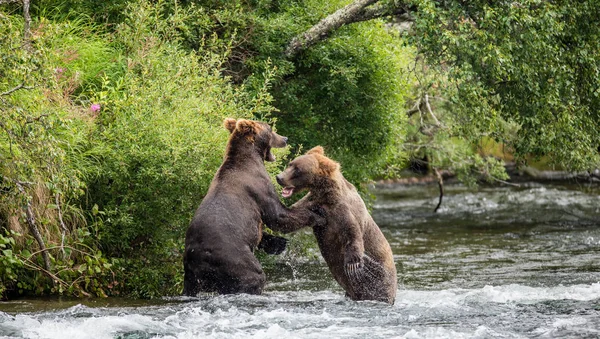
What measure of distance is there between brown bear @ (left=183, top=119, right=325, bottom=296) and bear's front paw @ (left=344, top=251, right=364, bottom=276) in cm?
44

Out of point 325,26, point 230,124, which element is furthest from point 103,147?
point 325,26

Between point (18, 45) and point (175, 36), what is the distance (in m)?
4.25

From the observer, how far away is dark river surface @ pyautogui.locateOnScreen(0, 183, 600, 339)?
734 centimetres

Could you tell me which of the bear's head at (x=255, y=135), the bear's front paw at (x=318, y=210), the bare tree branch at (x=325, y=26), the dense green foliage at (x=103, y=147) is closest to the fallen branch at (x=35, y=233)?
the dense green foliage at (x=103, y=147)

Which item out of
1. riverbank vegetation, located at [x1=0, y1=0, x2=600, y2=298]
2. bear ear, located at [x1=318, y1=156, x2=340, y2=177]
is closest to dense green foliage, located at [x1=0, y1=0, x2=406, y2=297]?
riverbank vegetation, located at [x1=0, y1=0, x2=600, y2=298]

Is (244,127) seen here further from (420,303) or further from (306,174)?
(420,303)

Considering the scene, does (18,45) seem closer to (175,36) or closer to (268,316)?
(268,316)

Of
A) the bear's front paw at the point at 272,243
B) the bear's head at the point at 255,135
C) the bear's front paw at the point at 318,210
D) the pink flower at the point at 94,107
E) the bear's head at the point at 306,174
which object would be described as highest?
the pink flower at the point at 94,107

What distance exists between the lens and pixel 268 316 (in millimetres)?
7840

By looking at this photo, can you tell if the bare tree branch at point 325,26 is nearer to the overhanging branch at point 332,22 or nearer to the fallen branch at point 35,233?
the overhanging branch at point 332,22

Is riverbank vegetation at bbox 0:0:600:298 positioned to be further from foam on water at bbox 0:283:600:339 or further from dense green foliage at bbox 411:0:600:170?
foam on water at bbox 0:283:600:339

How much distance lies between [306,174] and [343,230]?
63 cm

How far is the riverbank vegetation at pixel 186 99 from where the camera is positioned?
8.98 metres

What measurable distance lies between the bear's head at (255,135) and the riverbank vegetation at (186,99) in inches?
29.8
